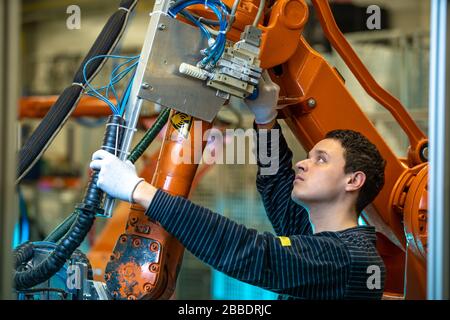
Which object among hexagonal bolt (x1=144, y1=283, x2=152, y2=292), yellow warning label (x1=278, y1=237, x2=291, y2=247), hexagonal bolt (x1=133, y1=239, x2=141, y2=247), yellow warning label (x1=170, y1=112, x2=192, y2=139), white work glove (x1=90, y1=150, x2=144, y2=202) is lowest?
hexagonal bolt (x1=144, y1=283, x2=152, y2=292)

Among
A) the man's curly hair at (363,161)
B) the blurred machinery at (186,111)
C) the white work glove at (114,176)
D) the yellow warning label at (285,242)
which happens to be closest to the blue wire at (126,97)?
the blurred machinery at (186,111)

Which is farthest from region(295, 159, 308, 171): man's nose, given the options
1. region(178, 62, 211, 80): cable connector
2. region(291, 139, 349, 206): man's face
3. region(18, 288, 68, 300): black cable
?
region(18, 288, 68, 300): black cable

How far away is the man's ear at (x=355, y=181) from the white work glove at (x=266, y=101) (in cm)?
40

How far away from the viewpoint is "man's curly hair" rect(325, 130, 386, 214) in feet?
9.75

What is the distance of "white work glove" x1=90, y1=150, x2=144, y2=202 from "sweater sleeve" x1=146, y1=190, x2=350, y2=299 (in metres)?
0.10

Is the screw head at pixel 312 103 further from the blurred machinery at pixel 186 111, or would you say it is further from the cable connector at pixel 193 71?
the cable connector at pixel 193 71

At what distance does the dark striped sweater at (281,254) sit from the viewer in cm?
250

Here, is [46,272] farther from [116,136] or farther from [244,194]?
[244,194]

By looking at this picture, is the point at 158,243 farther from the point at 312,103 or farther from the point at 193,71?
the point at 312,103

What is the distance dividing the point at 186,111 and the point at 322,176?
2.19 feet

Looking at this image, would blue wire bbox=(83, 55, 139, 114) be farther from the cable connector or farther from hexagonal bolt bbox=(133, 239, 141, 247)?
hexagonal bolt bbox=(133, 239, 141, 247)

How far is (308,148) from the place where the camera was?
3.15 metres

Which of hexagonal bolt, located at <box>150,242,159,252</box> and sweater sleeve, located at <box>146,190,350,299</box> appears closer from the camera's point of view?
sweater sleeve, located at <box>146,190,350,299</box>

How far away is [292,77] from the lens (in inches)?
118
